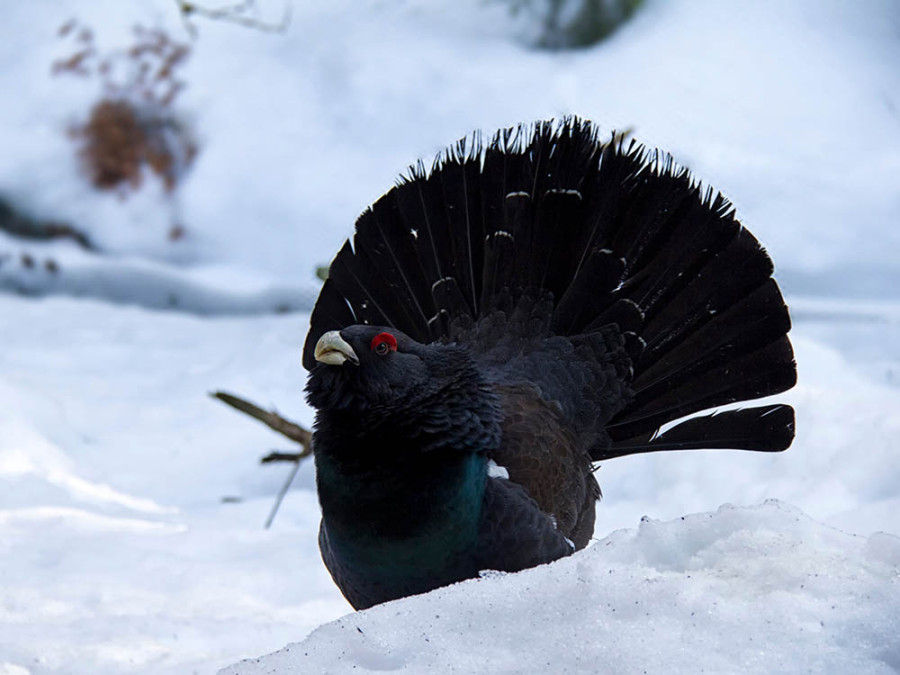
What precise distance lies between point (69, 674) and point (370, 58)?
5.75 metres

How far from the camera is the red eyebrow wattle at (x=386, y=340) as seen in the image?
2.56 m

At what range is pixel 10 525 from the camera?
3.95m

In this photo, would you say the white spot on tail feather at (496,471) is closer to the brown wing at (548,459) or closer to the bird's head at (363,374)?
the brown wing at (548,459)

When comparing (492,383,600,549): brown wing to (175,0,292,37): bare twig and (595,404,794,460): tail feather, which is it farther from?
(175,0,292,37): bare twig

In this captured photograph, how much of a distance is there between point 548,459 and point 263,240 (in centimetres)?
489

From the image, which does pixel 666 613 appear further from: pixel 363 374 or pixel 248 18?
pixel 248 18

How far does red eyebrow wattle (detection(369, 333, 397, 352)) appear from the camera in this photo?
256cm

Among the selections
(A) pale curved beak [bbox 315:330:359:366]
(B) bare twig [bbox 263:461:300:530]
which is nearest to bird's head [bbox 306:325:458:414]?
(A) pale curved beak [bbox 315:330:359:366]

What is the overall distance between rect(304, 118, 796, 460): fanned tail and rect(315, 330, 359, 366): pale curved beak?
0.85 metres

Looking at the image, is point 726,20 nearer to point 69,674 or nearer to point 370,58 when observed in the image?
point 370,58

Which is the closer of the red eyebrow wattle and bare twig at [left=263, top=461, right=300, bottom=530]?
the red eyebrow wattle

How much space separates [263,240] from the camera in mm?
7414

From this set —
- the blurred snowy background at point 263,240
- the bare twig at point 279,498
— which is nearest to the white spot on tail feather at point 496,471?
the blurred snowy background at point 263,240

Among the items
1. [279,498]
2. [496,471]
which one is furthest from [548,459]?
[279,498]
